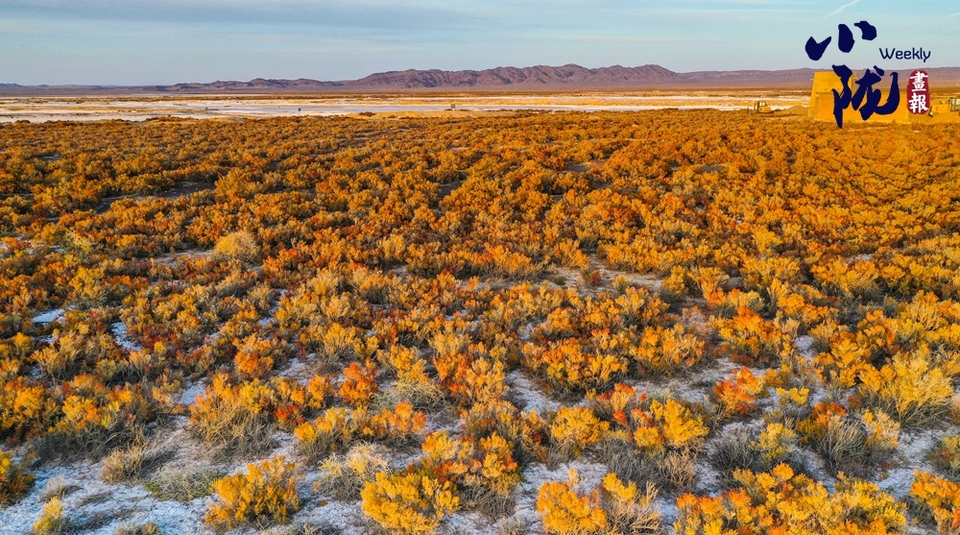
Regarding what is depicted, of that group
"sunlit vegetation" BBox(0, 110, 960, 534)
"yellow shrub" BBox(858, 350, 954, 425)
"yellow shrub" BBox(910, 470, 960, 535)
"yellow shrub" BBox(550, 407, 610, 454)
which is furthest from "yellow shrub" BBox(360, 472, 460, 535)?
"yellow shrub" BBox(858, 350, 954, 425)

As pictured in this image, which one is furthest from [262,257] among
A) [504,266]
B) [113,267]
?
[504,266]

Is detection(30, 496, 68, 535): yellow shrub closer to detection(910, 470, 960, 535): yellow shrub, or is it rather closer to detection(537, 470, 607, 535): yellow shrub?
detection(537, 470, 607, 535): yellow shrub

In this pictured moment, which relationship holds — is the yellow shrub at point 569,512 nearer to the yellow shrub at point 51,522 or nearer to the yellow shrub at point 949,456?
the yellow shrub at point 949,456

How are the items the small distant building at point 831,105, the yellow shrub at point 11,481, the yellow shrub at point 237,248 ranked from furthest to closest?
the small distant building at point 831,105, the yellow shrub at point 237,248, the yellow shrub at point 11,481

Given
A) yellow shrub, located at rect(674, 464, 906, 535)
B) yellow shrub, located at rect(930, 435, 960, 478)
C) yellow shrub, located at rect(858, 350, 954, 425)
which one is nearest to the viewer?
yellow shrub, located at rect(674, 464, 906, 535)

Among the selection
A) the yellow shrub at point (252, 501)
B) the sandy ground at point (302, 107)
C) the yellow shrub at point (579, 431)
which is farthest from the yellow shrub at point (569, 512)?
the sandy ground at point (302, 107)

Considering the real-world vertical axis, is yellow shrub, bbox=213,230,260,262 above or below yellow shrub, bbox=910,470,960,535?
above
